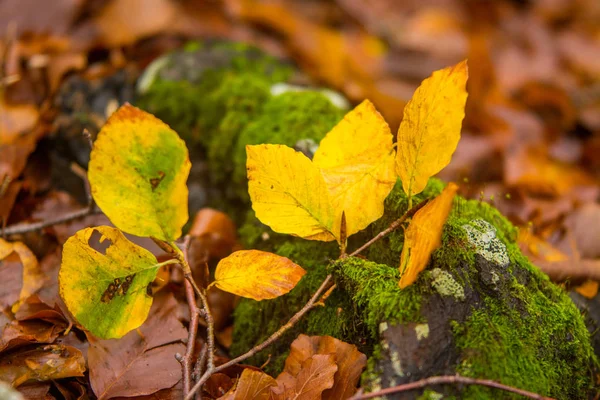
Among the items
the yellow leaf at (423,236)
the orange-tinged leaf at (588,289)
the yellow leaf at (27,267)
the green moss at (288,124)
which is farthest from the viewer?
the green moss at (288,124)

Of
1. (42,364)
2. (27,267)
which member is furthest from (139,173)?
(27,267)

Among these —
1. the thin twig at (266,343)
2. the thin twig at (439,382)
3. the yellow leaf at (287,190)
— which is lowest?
the thin twig at (266,343)

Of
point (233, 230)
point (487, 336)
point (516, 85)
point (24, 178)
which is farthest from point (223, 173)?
point (516, 85)

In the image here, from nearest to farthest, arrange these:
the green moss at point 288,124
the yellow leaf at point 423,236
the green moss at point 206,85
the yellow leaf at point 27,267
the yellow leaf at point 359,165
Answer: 1. the yellow leaf at point 423,236
2. the yellow leaf at point 359,165
3. the yellow leaf at point 27,267
4. the green moss at point 288,124
5. the green moss at point 206,85

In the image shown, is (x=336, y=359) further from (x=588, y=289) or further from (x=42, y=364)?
(x=588, y=289)

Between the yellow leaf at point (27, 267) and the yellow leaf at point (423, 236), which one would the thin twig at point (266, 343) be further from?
the yellow leaf at point (27, 267)

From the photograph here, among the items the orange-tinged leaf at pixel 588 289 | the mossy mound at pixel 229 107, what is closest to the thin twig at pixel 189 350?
the mossy mound at pixel 229 107

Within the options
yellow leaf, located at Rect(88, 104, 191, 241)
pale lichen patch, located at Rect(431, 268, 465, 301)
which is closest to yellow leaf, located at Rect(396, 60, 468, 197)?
pale lichen patch, located at Rect(431, 268, 465, 301)

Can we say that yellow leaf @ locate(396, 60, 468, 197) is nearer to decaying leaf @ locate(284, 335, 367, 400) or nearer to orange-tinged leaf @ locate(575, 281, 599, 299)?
decaying leaf @ locate(284, 335, 367, 400)
